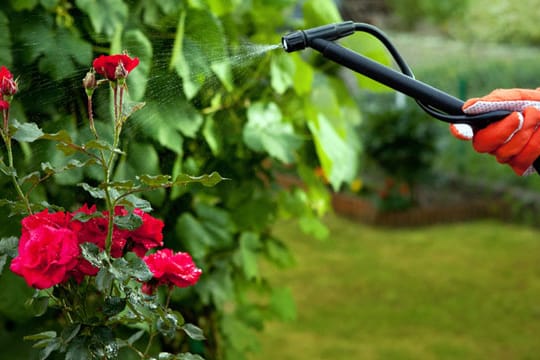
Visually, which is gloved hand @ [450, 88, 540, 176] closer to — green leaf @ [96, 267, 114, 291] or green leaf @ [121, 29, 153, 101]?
green leaf @ [96, 267, 114, 291]

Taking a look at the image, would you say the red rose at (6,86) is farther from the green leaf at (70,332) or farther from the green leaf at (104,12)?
the green leaf at (104,12)

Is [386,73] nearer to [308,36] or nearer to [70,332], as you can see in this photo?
[308,36]

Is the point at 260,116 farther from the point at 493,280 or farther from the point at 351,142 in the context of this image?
the point at 493,280

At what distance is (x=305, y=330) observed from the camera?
163 inches

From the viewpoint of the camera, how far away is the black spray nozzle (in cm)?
117

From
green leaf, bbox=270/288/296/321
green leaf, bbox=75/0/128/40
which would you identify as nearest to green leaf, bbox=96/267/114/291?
green leaf, bbox=75/0/128/40

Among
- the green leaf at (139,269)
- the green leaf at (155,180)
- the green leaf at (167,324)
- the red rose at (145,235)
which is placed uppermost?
the green leaf at (155,180)

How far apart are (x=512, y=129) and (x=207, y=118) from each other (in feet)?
3.65

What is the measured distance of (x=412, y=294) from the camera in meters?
4.76

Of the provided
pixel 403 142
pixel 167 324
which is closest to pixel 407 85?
pixel 167 324

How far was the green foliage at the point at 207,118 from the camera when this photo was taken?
1880mm

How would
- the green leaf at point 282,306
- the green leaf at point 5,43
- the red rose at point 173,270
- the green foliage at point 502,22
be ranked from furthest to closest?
the green foliage at point 502,22 → the green leaf at point 282,306 → the green leaf at point 5,43 → the red rose at point 173,270

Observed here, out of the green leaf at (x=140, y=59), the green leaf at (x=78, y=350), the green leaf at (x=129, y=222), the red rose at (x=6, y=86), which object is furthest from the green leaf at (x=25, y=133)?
the green leaf at (x=140, y=59)

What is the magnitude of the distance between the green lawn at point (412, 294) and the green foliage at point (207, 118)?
1408 millimetres
